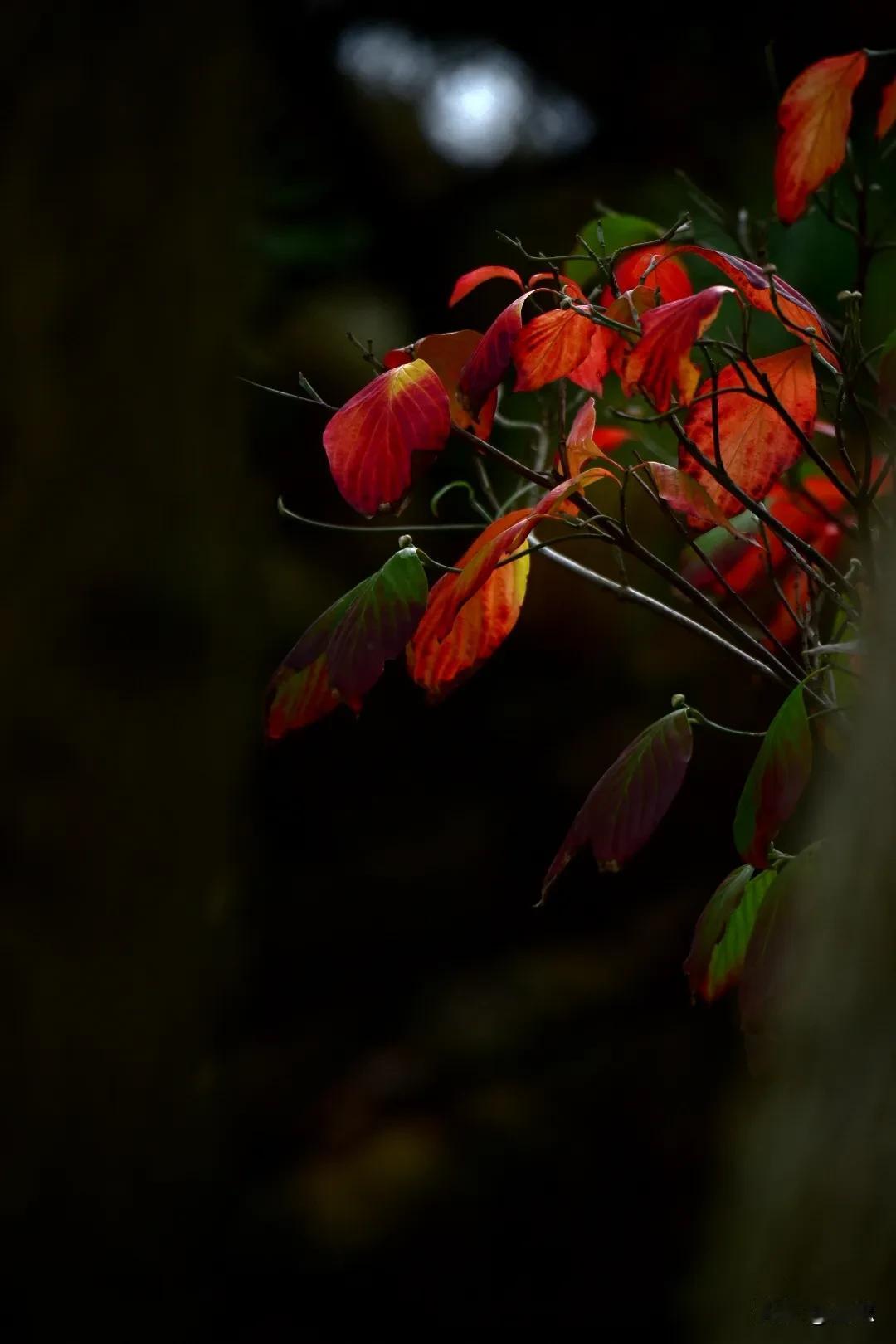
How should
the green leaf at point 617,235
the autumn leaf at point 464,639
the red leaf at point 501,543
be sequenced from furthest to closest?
the green leaf at point 617,235
the autumn leaf at point 464,639
the red leaf at point 501,543

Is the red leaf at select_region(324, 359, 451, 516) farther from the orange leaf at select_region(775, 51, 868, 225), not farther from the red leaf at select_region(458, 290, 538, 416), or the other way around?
the orange leaf at select_region(775, 51, 868, 225)

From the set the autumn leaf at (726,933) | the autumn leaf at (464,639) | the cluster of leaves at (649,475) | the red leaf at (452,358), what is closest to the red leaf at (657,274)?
the cluster of leaves at (649,475)

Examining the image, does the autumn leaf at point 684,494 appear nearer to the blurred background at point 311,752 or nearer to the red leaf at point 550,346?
the red leaf at point 550,346

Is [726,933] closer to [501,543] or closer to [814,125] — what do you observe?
[501,543]

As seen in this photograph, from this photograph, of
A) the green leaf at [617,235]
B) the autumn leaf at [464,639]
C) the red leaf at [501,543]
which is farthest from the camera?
the green leaf at [617,235]

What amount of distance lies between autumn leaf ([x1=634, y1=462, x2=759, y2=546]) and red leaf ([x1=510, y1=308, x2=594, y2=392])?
2.9 inches

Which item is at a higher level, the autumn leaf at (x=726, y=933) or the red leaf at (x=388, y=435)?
the red leaf at (x=388, y=435)

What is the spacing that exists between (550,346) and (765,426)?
5.4 inches

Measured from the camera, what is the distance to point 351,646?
57 cm

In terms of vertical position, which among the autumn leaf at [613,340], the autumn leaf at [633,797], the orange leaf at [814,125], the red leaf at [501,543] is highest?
the orange leaf at [814,125]

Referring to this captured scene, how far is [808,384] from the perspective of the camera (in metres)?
0.64

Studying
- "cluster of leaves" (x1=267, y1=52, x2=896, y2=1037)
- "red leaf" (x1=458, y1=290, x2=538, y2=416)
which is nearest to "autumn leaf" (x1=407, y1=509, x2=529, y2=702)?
"cluster of leaves" (x1=267, y1=52, x2=896, y2=1037)

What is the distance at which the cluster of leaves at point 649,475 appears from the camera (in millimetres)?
562

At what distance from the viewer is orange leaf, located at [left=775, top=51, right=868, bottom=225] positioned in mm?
683
